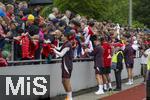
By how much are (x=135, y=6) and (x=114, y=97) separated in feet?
178

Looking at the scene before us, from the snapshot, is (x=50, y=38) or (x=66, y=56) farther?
(x=50, y=38)

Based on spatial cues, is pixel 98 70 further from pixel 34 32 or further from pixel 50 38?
pixel 34 32

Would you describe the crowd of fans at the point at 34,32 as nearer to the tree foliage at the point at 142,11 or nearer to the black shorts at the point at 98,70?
the black shorts at the point at 98,70

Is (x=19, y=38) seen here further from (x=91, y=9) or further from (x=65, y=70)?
(x=91, y=9)

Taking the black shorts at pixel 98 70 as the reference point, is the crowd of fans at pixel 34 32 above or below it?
above

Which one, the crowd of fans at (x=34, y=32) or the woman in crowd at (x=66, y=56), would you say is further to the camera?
the woman in crowd at (x=66, y=56)

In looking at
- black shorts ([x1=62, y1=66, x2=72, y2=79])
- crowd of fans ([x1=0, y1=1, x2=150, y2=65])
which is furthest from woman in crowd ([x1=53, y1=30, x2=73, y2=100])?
crowd of fans ([x1=0, y1=1, x2=150, y2=65])

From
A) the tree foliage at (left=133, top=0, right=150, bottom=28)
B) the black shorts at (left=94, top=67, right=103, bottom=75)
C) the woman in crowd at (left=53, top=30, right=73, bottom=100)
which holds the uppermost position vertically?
the tree foliage at (left=133, top=0, right=150, bottom=28)

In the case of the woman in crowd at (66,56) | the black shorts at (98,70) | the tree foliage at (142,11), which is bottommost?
the black shorts at (98,70)

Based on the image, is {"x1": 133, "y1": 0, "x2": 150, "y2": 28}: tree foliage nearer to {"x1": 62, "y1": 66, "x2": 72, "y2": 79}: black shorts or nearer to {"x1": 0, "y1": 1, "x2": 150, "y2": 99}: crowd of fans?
{"x1": 0, "y1": 1, "x2": 150, "y2": 99}: crowd of fans

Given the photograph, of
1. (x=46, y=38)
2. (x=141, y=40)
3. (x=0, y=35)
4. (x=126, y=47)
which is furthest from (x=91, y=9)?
(x=0, y=35)

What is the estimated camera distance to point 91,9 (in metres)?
35.7

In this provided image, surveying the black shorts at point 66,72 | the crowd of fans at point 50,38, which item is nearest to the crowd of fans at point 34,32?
the crowd of fans at point 50,38

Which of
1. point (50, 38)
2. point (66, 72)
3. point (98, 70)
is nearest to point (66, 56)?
point (66, 72)
